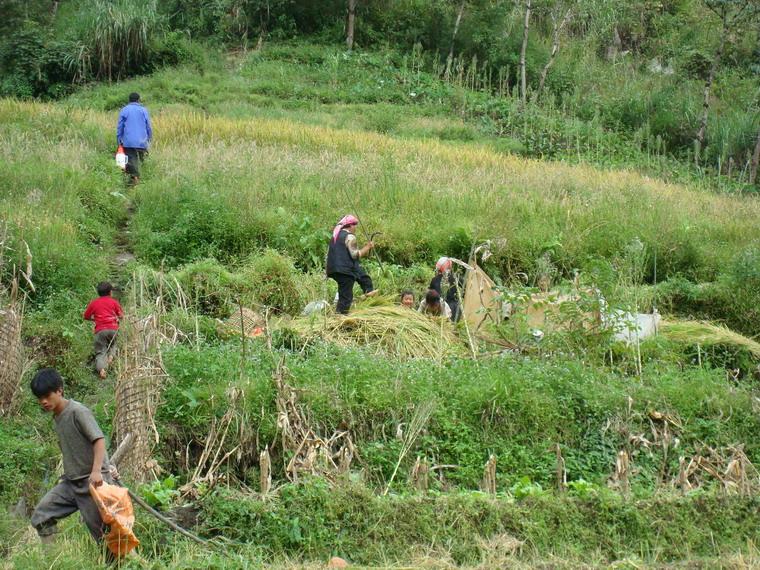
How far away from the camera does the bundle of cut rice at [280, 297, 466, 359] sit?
36.0 ft

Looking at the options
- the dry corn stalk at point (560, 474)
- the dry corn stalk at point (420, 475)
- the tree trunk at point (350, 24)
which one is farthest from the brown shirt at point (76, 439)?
the tree trunk at point (350, 24)

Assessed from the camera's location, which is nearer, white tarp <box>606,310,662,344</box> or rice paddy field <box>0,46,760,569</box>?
rice paddy field <box>0,46,760,569</box>

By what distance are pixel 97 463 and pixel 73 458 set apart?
0.20 metres

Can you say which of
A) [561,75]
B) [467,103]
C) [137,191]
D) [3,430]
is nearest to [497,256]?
[137,191]

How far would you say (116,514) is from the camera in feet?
21.1

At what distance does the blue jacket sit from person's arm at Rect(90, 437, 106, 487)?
34.1 feet

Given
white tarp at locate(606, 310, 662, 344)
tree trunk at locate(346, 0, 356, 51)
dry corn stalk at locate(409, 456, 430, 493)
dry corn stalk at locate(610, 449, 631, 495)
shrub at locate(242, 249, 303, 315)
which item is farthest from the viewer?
tree trunk at locate(346, 0, 356, 51)

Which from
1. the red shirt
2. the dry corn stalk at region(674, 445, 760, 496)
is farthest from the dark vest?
the dry corn stalk at region(674, 445, 760, 496)

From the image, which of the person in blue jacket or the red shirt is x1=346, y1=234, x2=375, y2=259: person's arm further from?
the person in blue jacket

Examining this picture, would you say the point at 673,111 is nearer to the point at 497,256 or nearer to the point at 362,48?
the point at 362,48

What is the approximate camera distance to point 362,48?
30984 millimetres

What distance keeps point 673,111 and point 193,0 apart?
50.5 feet

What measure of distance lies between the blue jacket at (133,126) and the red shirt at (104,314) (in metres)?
6.10

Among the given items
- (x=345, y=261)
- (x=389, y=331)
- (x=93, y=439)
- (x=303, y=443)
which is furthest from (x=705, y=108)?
(x=93, y=439)
